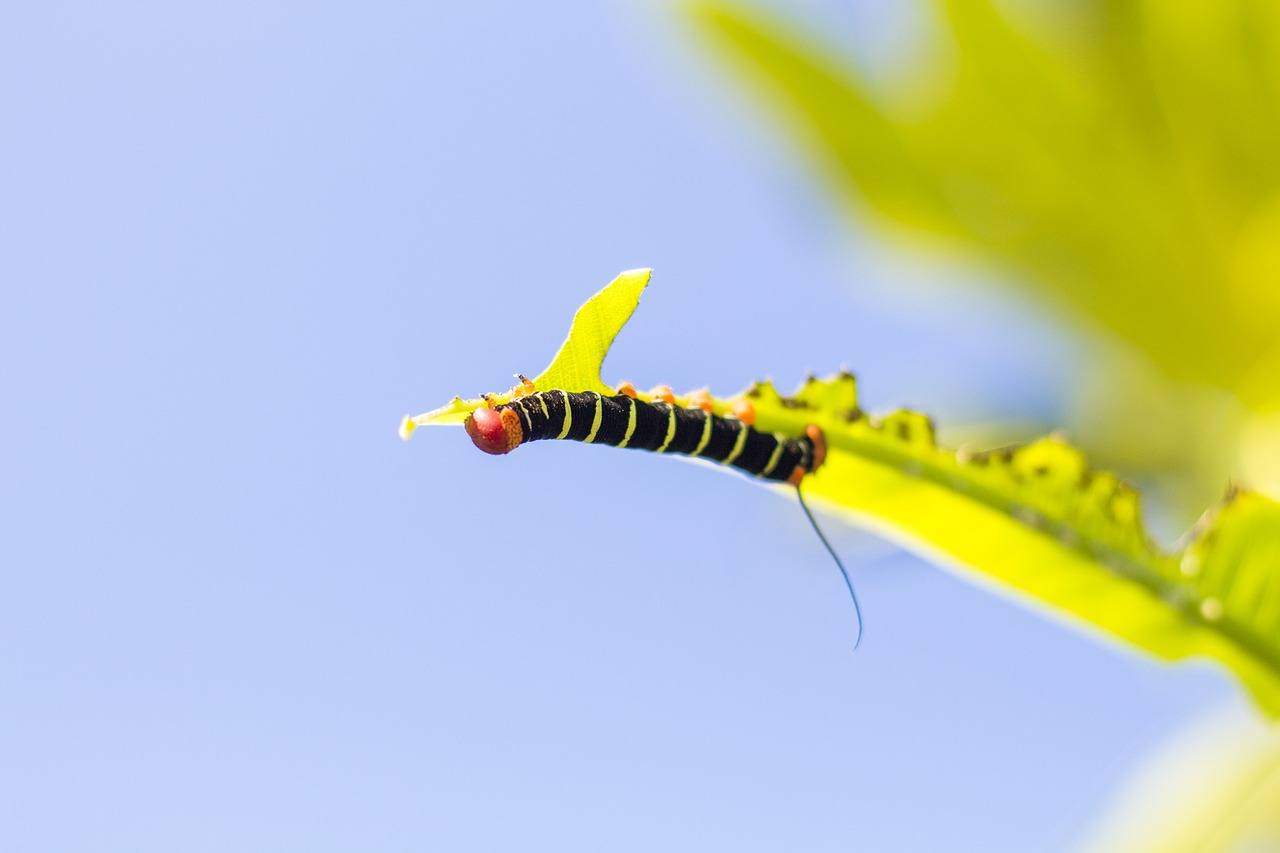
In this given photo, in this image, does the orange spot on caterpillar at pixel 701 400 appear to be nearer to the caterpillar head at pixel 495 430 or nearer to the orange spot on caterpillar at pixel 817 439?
the orange spot on caterpillar at pixel 817 439

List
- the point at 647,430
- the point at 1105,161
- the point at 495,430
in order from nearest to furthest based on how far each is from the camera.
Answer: the point at 495,430 < the point at 647,430 < the point at 1105,161

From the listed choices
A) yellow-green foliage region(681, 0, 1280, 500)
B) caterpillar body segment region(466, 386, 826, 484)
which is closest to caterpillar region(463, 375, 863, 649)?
caterpillar body segment region(466, 386, 826, 484)

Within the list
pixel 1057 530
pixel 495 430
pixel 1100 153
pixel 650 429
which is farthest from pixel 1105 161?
pixel 495 430

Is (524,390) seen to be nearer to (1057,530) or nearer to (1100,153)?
(1057,530)

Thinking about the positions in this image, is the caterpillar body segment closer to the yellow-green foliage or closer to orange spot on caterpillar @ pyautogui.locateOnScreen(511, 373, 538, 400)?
orange spot on caterpillar @ pyautogui.locateOnScreen(511, 373, 538, 400)

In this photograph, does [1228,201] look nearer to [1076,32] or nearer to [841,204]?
[1076,32]

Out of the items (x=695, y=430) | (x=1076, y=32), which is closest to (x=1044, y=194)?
(x=1076, y=32)

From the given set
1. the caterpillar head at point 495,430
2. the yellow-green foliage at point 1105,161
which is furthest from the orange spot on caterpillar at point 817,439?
the yellow-green foliage at point 1105,161
